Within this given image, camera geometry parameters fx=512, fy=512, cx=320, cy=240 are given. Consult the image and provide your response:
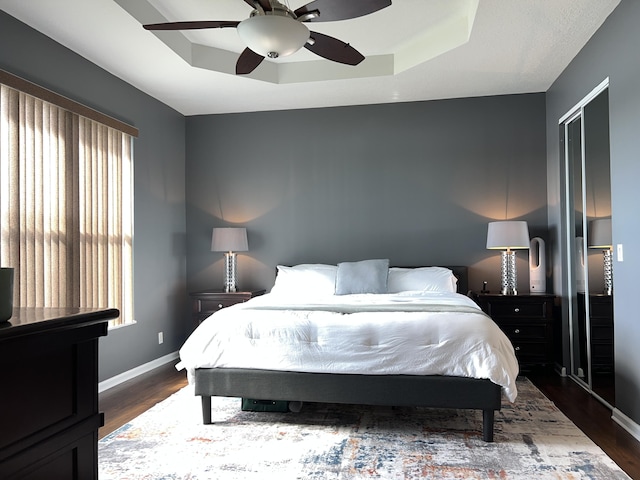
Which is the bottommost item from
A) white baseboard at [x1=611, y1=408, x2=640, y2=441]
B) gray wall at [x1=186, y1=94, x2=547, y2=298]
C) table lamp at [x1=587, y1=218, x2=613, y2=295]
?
white baseboard at [x1=611, y1=408, x2=640, y2=441]

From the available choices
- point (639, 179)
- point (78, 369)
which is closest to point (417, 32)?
point (639, 179)

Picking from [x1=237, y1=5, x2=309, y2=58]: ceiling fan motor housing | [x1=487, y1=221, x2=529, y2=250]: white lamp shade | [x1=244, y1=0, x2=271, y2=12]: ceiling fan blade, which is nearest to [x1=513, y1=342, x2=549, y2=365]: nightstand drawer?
[x1=487, y1=221, x2=529, y2=250]: white lamp shade

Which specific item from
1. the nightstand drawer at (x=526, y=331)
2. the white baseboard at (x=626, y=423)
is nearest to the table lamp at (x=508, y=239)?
the nightstand drawer at (x=526, y=331)

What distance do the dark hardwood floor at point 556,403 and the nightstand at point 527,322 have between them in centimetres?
18

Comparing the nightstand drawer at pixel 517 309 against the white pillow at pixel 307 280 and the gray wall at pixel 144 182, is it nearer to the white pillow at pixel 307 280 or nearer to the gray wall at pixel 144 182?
the white pillow at pixel 307 280

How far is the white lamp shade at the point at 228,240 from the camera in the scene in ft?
17.3

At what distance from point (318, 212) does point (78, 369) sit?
4.35 metres

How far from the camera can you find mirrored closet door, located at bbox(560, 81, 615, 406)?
3533 millimetres

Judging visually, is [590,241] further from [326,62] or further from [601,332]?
[326,62]

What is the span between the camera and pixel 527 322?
15.0 ft

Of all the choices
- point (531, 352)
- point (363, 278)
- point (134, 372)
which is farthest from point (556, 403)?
point (134, 372)

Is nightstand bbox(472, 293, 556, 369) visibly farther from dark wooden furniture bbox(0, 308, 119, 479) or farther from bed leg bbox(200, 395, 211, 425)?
dark wooden furniture bbox(0, 308, 119, 479)

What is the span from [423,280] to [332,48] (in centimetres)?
243

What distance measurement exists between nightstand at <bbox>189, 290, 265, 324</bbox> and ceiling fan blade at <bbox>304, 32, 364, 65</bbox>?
266 cm
